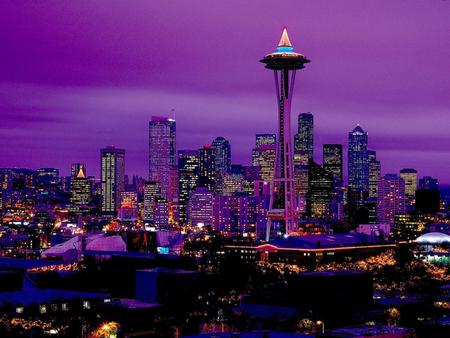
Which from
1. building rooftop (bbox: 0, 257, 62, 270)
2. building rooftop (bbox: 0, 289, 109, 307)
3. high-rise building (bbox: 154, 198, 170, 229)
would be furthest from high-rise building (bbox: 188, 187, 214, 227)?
building rooftop (bbox: 0, 289, 109, 307)

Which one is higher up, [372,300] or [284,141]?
[284,141]

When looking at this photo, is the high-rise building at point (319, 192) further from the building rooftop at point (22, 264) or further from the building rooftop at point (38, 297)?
the building rooftop at point (38, 297)

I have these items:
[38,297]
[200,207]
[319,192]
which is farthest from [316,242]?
[319,192]

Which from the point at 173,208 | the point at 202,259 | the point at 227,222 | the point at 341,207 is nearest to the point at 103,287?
the point at 202,259

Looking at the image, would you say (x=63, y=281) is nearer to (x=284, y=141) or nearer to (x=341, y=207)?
(x=284, y=141)

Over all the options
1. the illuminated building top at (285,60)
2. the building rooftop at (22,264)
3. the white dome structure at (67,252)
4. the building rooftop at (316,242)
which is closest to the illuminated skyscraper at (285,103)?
the illuminated building top at (285,60)

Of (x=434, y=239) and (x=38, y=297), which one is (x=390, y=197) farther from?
(x=38, y=297)
